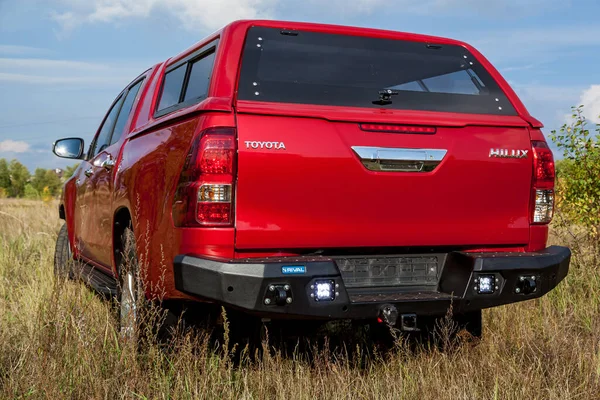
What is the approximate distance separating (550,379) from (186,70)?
276 centimetres

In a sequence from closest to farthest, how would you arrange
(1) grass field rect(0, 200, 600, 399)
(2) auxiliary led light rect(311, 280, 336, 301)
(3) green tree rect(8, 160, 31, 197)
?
(2) auxiliary led light rect(311, 280, 336, 301) → (1) grass field rect(0, 200, 600, 399) → (3) green tree rect(8, 160, 31, 197)

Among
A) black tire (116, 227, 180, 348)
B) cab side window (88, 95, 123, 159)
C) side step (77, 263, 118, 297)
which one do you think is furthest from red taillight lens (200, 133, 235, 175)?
cab side window (88, 95, 123, 159)

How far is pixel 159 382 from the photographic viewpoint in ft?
12.2

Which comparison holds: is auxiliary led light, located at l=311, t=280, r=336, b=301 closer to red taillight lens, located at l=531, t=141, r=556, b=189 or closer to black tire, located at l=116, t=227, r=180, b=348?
black tire, located at l=116, t=227, r=180, b=348

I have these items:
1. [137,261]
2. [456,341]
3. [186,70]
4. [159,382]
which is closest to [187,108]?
[186,70]

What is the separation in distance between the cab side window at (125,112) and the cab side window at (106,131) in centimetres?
20

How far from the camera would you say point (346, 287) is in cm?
382

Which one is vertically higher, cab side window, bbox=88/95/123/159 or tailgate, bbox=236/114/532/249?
cab side window, bbox=88/95/123/159

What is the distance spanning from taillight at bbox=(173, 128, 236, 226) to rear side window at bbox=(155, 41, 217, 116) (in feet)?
1.47

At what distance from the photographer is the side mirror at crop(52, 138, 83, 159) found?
6.66 m

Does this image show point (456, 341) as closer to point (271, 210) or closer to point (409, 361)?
point (409, 361)

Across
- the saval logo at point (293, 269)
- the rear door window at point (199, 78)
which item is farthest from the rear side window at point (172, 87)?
the saval logo at point (293, 269)

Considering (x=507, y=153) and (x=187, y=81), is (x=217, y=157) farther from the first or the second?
(x=507, y=153)

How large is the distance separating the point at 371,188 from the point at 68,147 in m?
3.82
